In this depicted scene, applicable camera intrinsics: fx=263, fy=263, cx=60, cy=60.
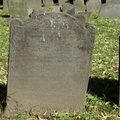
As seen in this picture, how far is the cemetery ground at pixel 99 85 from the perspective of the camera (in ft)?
12.6

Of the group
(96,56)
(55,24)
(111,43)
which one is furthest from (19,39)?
(111,43)

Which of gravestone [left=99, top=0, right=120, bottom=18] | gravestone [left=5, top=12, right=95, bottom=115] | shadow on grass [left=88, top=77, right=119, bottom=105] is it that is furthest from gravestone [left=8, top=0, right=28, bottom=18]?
gravestone [left=5, top=12, right=95, bottom=115]

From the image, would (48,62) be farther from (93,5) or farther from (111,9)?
(93,5)

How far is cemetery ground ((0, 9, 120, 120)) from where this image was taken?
3.83m

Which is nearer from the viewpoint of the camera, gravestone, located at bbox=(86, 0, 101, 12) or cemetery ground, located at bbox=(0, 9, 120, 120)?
cemetery ground, located at bbox=(0, 9, 120, 120)

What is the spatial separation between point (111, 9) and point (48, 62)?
9317 mm

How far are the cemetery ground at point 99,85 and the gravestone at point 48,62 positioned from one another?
15 cm

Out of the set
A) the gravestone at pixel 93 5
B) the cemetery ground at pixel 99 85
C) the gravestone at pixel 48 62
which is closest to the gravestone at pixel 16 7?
the cemetery ground at pixel 99 85

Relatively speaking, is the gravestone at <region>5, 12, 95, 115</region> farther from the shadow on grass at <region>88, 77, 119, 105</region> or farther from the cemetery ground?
the shadow on grass at <region>88, 77, 119, 105</region>

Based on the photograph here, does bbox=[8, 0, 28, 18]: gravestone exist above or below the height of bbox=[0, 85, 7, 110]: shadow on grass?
above

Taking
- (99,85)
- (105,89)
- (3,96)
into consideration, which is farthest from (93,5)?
(3,96)

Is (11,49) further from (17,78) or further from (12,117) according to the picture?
(12,117)

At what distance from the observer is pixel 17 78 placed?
3668 mm

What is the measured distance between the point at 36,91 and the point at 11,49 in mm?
727
